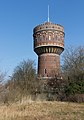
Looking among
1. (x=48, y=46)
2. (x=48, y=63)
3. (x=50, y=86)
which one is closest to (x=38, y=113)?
(x=50, y=86)

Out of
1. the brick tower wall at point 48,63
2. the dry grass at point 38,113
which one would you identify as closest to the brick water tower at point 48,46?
the brick tower wall at point 48,63

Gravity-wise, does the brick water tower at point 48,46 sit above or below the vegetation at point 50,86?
above

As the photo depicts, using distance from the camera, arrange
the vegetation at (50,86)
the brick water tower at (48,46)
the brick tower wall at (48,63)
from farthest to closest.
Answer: the brick tower wall at (48,63) < the brick water tower at (48,46) < the vegetation at (50,86)

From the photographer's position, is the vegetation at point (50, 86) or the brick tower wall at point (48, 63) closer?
the vegetation at point (50, 86)

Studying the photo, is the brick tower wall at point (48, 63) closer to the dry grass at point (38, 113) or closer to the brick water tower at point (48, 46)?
the brick water tower at point (48, 46)

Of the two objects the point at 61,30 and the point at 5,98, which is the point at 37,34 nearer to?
the point at 61,30

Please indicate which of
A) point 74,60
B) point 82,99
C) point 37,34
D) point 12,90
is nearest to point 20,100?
point 12,90

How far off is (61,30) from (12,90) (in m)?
29.6

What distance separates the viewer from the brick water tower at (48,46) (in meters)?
45.2

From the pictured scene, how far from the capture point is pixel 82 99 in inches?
942

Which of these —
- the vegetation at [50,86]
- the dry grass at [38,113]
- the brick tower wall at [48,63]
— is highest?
the brick tower wall at [48,63]

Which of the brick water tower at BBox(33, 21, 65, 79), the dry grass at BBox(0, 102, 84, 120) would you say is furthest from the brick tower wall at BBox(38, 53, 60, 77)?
the dry grass at BBox(0, 102, 84, 120)

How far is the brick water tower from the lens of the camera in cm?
4516

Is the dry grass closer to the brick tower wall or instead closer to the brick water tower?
the brick water tower
